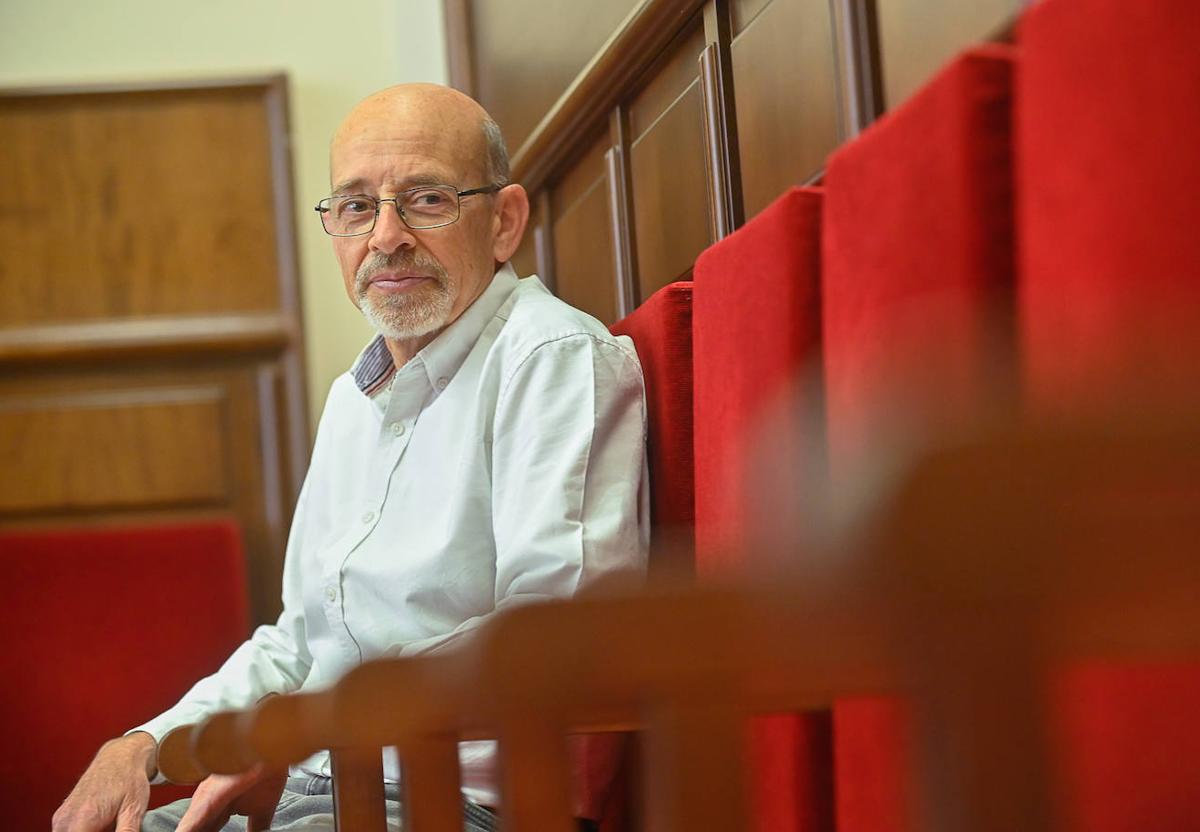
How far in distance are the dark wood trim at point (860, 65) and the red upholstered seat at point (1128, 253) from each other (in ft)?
2.21

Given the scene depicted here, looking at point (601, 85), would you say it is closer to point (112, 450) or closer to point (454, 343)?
point (454, 343)

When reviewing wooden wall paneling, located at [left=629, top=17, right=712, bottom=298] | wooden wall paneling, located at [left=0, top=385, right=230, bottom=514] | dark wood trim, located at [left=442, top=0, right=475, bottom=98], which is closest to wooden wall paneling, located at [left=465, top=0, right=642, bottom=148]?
dark wood trim, located at [left=442, top=0, right=475, bottom=98]

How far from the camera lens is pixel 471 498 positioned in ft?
5.49

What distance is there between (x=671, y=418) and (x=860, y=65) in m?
0.45

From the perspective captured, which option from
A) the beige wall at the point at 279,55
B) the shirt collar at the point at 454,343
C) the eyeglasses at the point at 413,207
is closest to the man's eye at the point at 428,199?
the eyeglasses at the point at 413,207

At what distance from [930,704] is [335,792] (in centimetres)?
65

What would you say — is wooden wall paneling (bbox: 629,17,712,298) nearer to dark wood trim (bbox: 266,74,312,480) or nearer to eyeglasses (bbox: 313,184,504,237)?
eyeglasses (bbox: 313,184,504,237)

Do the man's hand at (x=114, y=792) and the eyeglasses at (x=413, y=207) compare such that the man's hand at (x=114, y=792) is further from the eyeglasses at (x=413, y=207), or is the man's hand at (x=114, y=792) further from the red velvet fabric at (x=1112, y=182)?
the red velvet fabric at (x=1112, y=182)

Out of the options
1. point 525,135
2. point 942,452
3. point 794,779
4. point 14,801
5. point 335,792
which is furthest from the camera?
point 14,801

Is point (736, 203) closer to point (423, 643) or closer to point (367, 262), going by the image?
point (367, 262)

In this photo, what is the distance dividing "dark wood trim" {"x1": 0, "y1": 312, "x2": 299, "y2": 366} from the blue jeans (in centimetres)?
260

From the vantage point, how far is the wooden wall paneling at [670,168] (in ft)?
6.57

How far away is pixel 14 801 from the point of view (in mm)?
3504

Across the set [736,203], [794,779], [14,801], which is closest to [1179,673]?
[794,779]
